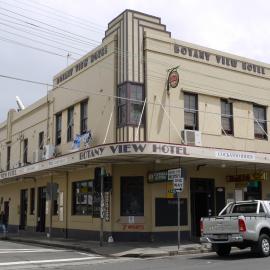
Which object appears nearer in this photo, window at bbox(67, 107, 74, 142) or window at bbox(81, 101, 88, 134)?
window at bbox(81, 101, 88, 134)

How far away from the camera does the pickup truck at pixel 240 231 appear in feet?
51.8

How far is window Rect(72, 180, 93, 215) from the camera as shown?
79.7 ft

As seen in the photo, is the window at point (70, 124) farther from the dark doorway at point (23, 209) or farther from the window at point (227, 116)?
the dark doorway at point (23, 209)

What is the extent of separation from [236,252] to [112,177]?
20.9 feet

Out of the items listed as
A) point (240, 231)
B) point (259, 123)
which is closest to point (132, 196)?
point (240, 231)

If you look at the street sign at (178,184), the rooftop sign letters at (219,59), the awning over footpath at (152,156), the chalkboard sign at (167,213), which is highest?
the rooftop sign letters at (219,59)

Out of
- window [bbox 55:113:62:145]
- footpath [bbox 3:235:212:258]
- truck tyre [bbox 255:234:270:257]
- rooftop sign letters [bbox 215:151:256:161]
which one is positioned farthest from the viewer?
window [bbox 55:113:62:145]

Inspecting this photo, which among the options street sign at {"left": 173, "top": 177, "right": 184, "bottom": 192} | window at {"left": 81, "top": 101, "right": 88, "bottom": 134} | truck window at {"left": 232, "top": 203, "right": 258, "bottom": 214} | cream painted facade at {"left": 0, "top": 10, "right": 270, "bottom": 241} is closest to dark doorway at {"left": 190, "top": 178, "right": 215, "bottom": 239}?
cream painted facade at {"left": 0, "top": 10, "right": 270, "bottom": 241}

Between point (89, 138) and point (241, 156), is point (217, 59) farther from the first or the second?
point (89, 138)

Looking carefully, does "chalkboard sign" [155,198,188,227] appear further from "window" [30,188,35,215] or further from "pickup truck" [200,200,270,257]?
"window" [30,188,35,215]

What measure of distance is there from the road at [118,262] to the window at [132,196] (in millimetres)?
3775

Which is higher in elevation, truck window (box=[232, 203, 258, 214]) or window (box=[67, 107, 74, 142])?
window (box=[67, 107, 74, 142])

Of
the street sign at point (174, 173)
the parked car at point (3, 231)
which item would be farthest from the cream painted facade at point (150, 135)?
the parked car at point (3, 231)

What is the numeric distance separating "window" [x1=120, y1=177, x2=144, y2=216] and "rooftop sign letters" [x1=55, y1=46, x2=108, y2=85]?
20.1 ft
